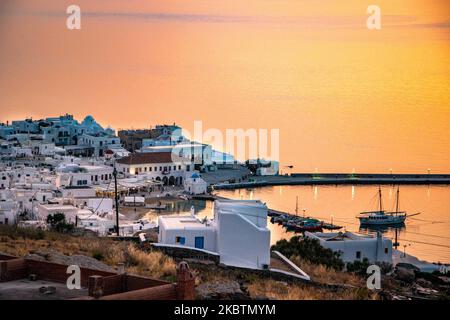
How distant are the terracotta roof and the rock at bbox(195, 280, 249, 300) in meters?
15.7

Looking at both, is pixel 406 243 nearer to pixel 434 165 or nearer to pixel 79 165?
pixel 79 165

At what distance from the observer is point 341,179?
2211cm

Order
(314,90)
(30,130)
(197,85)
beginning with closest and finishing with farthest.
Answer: (30,130) < (197,85) < (314,90)

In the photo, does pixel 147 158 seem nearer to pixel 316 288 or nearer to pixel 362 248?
pixel 362 248

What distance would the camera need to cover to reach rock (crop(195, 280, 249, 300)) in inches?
171

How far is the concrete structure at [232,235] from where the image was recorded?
24.4 feet

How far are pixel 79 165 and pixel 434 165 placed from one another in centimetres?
1112

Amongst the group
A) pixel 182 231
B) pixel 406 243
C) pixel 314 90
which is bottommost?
pixel 406 243

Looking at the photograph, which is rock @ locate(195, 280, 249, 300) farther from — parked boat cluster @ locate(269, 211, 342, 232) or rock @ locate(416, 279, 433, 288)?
parked boat cluster @ locate(269, 211, 342, 232)

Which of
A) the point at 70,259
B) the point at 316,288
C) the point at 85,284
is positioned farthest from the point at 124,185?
the point at 85,284

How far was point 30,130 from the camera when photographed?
23766 mm
